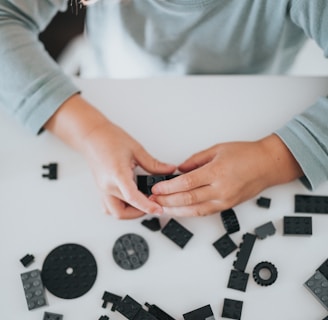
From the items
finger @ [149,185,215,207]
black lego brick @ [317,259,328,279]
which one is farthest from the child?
black lego brick @ [317,259,328,279]

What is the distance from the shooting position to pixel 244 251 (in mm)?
579

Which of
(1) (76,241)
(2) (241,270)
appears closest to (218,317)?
(2) (241,270)

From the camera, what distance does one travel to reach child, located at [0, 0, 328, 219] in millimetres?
587

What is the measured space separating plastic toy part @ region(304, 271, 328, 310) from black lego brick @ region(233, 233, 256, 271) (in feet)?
0.27

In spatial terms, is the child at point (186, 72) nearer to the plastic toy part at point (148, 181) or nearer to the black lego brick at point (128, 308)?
the plastic toy part at point (148, 181)

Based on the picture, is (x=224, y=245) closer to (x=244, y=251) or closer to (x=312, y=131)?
(x=244, y=251)

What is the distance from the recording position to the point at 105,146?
2.02 feet

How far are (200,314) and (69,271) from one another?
18cm

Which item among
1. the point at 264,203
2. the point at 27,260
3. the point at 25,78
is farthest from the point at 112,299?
the point at 25,78

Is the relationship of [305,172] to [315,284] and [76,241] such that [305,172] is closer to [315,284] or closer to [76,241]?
[315,284]

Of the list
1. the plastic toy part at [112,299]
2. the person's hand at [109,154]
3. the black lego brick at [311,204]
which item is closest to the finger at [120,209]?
the person's hand at [109,154]

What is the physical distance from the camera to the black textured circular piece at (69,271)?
0.56 metres

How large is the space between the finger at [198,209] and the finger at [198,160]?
0.20 feet

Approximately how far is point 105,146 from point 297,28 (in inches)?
15.5
